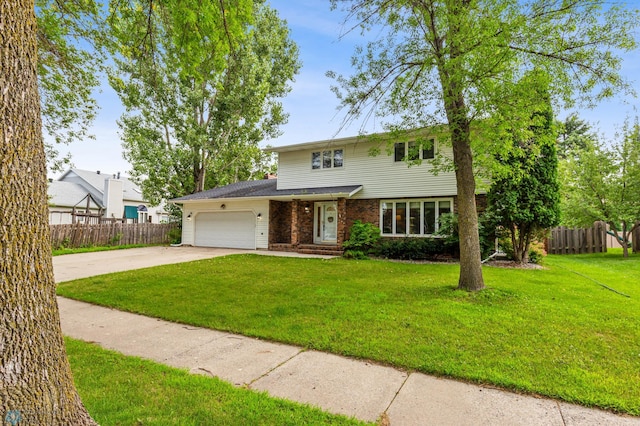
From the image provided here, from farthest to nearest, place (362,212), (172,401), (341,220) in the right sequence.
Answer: (362,212)
(341,220)
(172,401)

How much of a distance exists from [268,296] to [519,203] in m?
8.07

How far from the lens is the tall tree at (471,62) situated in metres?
5.30

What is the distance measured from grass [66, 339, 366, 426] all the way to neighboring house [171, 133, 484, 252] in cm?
1013

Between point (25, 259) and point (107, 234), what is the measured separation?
17.9 metres

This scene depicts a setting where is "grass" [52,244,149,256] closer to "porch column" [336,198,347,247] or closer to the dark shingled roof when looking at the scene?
the dark shingled roof

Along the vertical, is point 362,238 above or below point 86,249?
above

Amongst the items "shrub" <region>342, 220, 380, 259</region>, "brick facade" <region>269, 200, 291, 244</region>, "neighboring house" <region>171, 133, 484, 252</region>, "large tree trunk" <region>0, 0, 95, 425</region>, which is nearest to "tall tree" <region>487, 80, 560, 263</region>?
"neighboring house" <region>171, 133, 484, 252</region>

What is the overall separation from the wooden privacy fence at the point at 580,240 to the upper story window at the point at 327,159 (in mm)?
10836

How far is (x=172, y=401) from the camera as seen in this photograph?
2.69 metres

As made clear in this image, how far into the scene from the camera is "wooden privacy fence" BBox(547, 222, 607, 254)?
52.9 ft

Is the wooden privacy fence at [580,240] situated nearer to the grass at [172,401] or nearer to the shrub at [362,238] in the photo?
the shrub at [362,238]

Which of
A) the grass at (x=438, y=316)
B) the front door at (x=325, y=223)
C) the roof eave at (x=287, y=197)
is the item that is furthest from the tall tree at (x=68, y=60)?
the front door at (x=325, y=223)

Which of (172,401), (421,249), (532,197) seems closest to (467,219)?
(532,197)

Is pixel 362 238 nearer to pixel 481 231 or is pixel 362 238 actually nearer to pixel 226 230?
pixel 481 231
